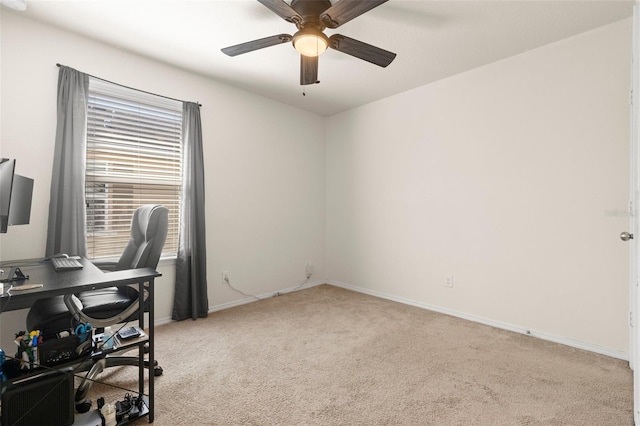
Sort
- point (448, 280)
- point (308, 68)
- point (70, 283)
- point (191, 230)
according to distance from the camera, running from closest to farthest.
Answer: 1. point (70, 283)
2. point (308, 68)
3. point (191, 230)
4. point (448, 280)

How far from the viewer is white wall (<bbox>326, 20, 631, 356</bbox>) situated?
2.35 m

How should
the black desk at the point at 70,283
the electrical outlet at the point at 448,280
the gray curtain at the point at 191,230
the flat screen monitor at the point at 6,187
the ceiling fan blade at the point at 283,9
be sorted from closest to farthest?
the black desk at the point at 70,283 < the flat screen monitor at the point at 6,187 < the ceiling fan blade at the point at 283,9 < the gray curtain at the point at 191,230 < the electrical outlet at the point at 448,280

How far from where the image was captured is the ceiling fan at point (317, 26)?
1.77m

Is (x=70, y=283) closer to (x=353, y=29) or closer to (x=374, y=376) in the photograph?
(x=374, y=376)

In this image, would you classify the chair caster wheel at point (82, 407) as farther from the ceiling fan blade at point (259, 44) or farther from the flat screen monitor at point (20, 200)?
the ceiling fan blade at point (259, 44)

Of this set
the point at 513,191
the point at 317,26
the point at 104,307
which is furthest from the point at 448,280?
the point at 104,307

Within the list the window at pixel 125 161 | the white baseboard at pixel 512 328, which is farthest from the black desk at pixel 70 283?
the white baseboard at pixel 512 328

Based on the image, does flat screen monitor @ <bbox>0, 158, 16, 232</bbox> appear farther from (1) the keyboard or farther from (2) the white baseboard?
(2) the white baseboard

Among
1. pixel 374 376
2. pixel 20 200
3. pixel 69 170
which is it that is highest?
pixel 69 170

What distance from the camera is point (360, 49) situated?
83.4 inches

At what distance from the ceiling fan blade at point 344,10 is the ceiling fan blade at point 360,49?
0.32 feet

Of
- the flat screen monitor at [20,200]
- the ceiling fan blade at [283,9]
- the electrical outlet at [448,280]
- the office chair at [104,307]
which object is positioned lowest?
the electrical outlet at [448,280]

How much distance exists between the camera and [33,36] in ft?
7.55

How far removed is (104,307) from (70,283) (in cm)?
40
